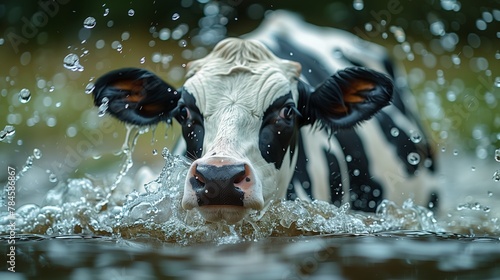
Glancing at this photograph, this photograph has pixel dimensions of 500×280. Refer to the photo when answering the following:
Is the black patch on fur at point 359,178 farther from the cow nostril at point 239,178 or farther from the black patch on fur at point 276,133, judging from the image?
the cow nostril at point 239,178

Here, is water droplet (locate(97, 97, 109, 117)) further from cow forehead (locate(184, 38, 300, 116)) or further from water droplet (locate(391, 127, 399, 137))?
water droplet (locate(391, 127, 399, 137))

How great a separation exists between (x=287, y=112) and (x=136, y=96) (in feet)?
2.91

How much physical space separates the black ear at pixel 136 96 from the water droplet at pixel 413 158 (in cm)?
193

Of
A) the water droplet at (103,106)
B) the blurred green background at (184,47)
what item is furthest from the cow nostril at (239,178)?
the blurred green background at (184,47)

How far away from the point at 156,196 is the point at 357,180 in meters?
1.54

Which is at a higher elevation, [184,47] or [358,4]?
[358,4]

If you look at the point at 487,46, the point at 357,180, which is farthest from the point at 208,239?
the point at 487,46

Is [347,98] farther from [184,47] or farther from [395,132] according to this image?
[184,47]

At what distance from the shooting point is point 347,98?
4344 mm

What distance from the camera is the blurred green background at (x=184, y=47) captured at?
10.9m

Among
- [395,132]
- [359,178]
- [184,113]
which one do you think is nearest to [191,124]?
[184,113]

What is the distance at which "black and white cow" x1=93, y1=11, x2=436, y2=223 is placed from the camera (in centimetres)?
348

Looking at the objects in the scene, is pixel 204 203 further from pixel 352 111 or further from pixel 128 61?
pixel 128 61

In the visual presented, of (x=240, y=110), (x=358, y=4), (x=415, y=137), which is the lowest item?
(x=358, y=4)
